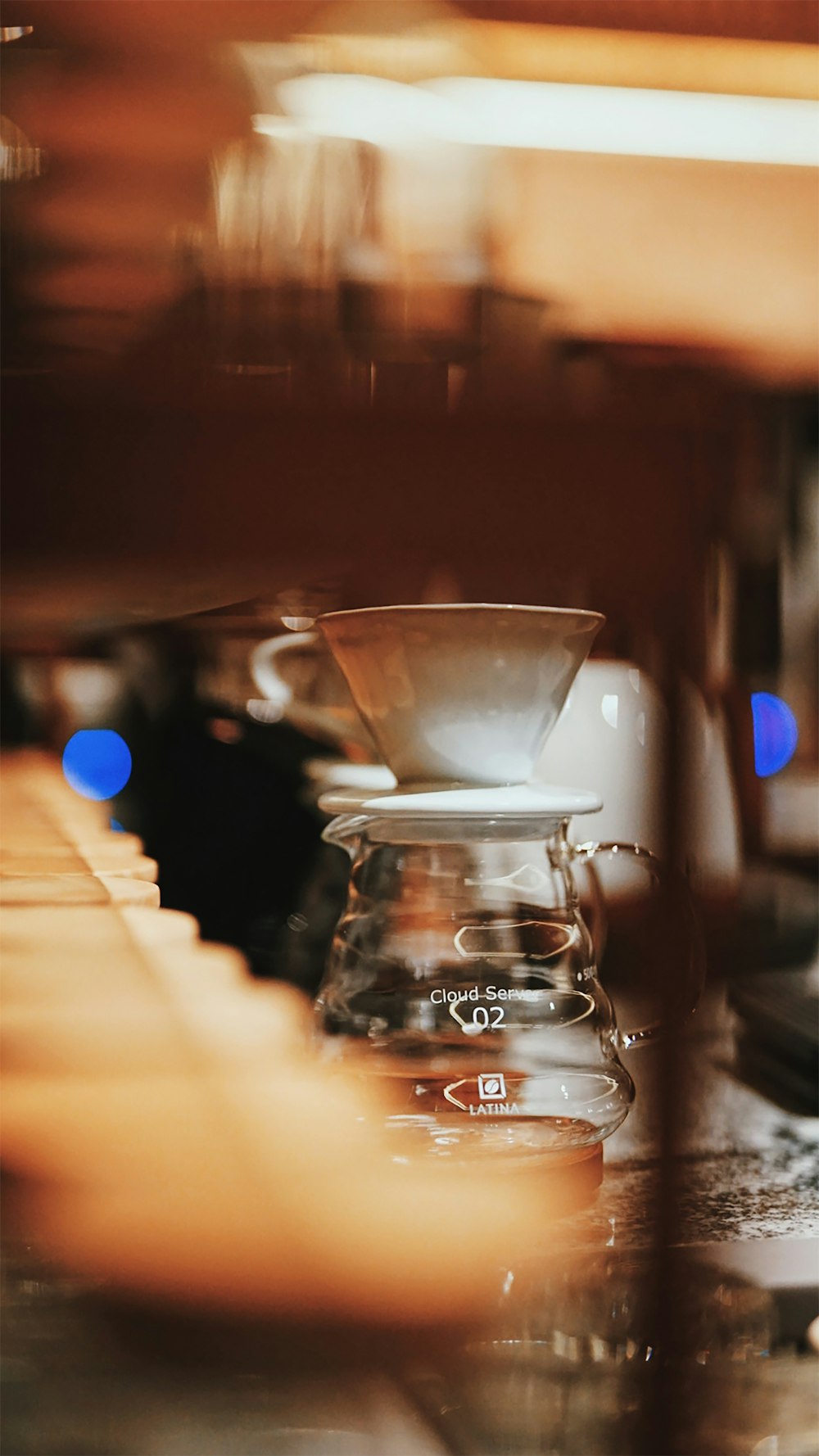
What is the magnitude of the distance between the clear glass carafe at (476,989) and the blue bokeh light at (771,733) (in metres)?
0.34

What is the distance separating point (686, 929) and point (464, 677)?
15 cm

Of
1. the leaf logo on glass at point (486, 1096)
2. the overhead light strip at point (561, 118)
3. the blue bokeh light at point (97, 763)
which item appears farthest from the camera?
the blue bokeh light at point (97, 763)

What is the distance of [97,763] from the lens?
3.26 ft

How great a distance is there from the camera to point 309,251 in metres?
0.72

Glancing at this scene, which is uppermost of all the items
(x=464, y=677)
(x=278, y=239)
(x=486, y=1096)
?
(x=278, y=239)

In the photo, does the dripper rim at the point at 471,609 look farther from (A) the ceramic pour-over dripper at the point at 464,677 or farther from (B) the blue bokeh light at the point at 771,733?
(B) the blue bokeh light at the point at 771,733

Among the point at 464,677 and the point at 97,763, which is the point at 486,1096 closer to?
the point at 464,677

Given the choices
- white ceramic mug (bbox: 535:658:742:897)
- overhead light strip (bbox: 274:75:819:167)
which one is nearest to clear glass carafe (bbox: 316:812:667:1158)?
white ceramic mug (bbox: 535:658:742:897)

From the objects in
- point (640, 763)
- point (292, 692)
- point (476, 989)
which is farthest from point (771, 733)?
point (476, 989)

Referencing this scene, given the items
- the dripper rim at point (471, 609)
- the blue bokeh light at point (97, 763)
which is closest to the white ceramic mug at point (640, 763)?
the dripper rim at point (471, 609)

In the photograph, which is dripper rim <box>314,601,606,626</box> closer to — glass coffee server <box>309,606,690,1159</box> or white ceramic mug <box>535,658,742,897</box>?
glass coffee server <box>309,606,690,1159</box>

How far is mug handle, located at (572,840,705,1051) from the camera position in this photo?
547 mm

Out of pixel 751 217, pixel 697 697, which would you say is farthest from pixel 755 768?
pixel 751 217

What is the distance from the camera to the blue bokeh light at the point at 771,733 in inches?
33.7
